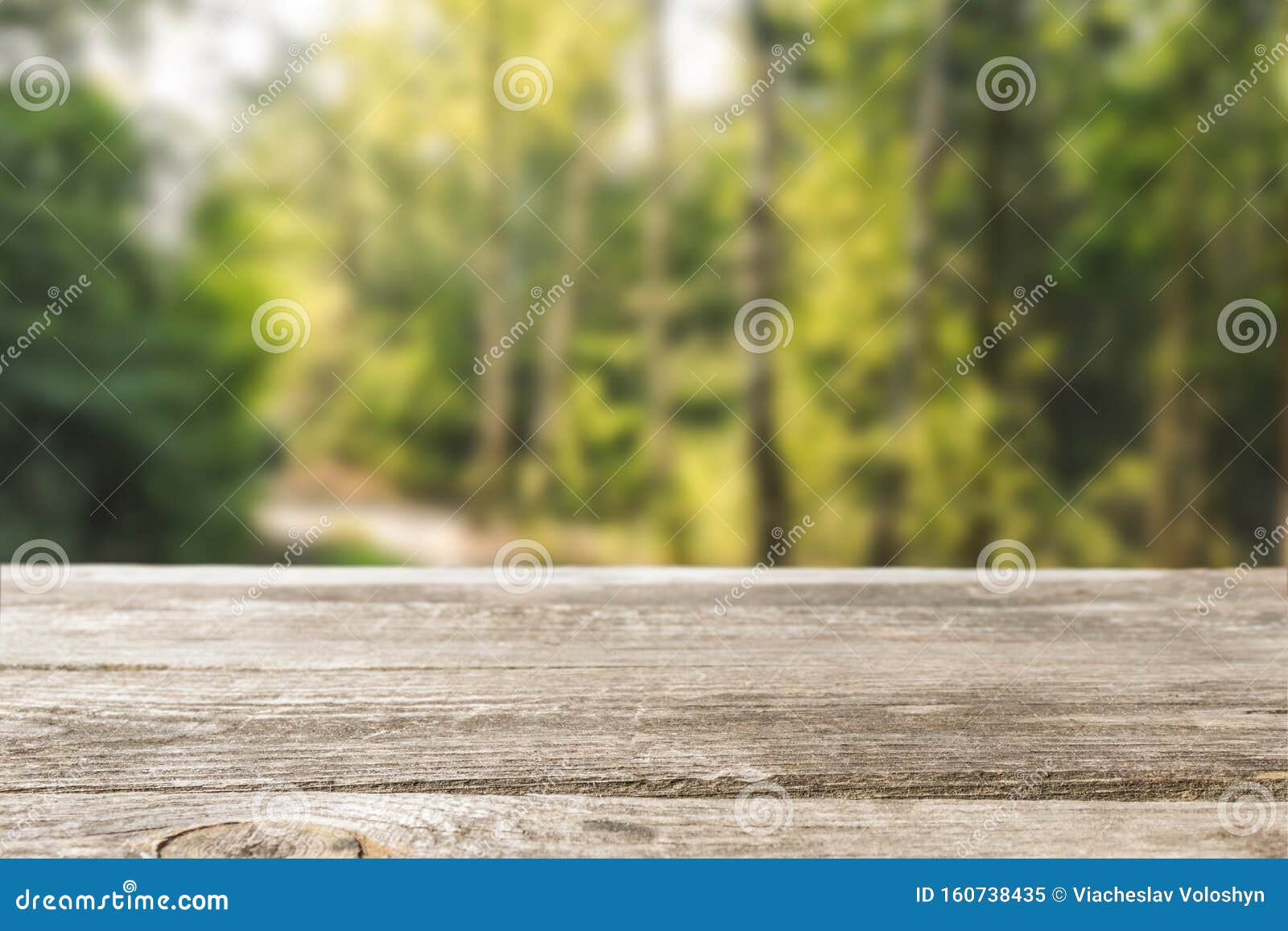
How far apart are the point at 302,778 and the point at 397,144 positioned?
9780 millimetres

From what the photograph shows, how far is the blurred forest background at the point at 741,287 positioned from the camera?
5.73m

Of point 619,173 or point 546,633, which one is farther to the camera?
point 619,173

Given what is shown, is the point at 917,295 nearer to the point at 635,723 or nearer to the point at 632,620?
the point at 632,620

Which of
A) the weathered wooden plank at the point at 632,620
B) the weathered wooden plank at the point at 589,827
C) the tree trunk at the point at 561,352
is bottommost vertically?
the weathered wooden plank at the point at 589,827

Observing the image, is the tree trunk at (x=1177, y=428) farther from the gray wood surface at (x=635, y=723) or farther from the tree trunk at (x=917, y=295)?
the gray wood surface at (x=635, y=723)

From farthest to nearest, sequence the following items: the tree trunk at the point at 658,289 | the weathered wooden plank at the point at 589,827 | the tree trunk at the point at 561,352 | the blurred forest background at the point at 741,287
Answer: the tree trunk at the point at 561,352 < the tree trunk at the point at 658,289 < the blurred forest background at the point at 741,287 < the weathered wooden plank at the point at 589,827

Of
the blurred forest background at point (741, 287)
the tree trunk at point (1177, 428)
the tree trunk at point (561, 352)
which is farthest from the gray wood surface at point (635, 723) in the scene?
the tree trunk at point (561, 352)

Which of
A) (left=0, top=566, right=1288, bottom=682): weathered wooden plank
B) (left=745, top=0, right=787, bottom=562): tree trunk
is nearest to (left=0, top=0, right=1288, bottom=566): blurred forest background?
(left=745, top=0, right=787, bottom=562): tree trunk

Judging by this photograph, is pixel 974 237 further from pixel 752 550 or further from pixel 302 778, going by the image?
pixel 302 778

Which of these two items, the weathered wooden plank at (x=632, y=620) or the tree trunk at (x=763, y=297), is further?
the tree trunk at (x=763, y=297)

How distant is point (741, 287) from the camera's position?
5.95 m

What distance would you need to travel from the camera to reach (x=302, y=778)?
70 cm

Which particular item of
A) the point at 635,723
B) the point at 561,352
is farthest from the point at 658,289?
the point at 635,723

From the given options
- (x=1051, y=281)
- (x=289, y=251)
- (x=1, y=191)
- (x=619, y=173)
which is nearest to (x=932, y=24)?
(x=1051, y=281)
